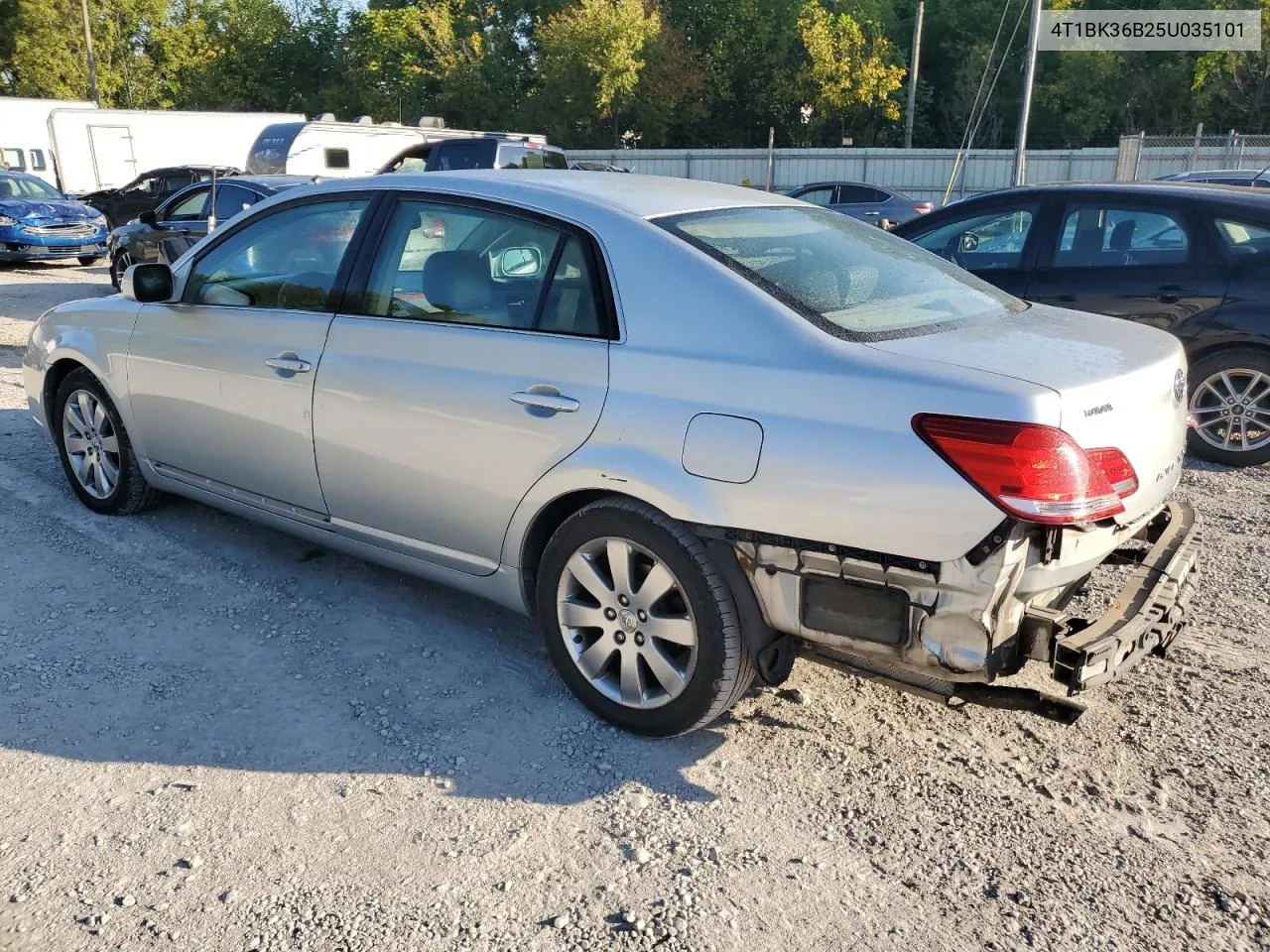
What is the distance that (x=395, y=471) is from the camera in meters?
3.66

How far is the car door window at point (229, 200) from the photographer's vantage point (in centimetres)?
1177

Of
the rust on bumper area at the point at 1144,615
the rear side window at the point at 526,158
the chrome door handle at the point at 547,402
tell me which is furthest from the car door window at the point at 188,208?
the rust on bumper area at the point at 1144,615

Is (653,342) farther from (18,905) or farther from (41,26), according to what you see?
(41,26)

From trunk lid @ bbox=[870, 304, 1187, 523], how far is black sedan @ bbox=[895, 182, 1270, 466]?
323 cm

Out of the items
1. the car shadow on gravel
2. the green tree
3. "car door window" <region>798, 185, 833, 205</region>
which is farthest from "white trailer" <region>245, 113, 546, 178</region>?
the green tree

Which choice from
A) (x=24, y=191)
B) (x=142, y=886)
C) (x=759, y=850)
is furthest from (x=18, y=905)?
(x=24, y=191)

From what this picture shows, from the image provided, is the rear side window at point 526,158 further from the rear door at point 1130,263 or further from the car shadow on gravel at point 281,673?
the car shadow on gravel at point 281,673

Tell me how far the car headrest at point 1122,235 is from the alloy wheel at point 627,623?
15.8 ft

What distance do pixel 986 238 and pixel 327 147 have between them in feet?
40.5

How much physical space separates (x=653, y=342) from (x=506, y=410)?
1.78 feet

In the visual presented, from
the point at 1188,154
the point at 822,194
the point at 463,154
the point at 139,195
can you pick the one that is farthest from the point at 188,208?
the point at 1188,154

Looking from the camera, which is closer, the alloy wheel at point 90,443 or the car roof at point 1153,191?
the alloy wheel at point 90,443

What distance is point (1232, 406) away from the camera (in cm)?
622

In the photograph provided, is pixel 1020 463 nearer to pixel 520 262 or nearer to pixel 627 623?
pixel 627 623
